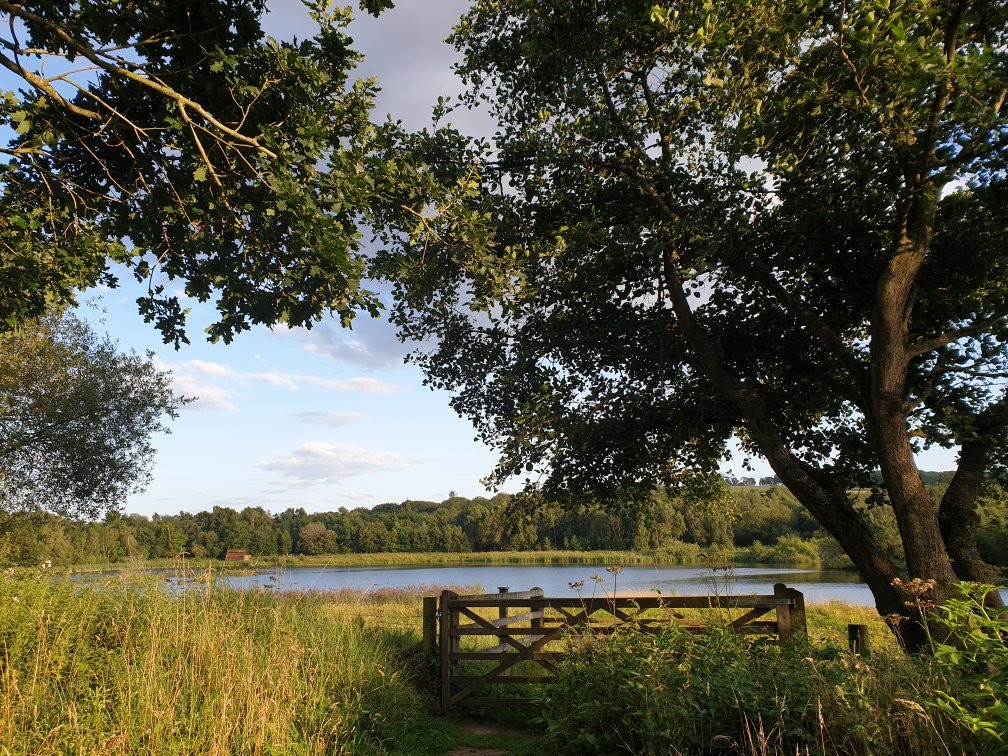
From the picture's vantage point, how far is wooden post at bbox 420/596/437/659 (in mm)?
9672

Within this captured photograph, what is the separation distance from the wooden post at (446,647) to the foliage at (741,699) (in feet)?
11.2

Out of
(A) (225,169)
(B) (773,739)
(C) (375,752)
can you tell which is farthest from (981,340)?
(A) (225,169)

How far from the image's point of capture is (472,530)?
311 ft

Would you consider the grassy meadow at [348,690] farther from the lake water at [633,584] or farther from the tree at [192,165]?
the tree at [192,165]

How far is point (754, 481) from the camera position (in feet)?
43.4

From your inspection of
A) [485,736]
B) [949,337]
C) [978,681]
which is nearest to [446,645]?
[485,736]

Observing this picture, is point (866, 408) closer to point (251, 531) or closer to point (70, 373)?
point (70, 373)

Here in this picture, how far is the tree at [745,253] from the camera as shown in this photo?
8039 mm

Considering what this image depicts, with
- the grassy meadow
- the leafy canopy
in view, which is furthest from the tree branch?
the grassy meadow

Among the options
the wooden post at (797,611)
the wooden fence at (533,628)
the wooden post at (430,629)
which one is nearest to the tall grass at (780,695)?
the wooden fence at (533,628)

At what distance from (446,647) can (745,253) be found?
741 cm

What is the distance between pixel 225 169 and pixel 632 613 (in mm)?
6808

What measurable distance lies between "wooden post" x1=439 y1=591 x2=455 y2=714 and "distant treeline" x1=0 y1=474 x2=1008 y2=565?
263cm

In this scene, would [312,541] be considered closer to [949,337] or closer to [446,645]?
[446,645]
